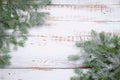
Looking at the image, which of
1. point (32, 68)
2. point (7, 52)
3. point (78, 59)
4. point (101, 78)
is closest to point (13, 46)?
point (7, 52)

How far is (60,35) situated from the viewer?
1617 mm

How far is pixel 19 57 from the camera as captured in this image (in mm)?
1603

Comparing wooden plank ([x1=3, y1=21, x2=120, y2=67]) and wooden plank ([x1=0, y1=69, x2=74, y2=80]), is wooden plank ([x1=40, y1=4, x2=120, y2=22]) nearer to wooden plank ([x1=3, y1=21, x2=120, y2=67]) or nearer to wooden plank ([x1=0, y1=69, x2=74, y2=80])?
wooden plank ([x1=3, y1=21, x2=120, y2=67])

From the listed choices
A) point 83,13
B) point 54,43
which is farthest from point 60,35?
point 83,13

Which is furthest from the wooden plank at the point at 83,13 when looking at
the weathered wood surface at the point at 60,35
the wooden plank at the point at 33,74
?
the wooden plank at the point at 33,74

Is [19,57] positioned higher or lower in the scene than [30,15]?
lower

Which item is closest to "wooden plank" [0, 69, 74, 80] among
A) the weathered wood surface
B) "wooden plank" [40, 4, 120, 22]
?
the weathered wood surface

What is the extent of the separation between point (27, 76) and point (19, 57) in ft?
0.37

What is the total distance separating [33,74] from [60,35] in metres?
0.26

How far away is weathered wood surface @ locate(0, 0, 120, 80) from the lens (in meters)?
1.60

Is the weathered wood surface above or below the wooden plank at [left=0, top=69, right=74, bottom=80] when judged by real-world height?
above

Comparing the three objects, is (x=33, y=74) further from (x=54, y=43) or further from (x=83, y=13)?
(x=83, y=13)

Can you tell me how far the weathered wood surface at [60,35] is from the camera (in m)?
1.60

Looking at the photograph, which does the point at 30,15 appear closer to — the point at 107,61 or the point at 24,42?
the point at 24,42
